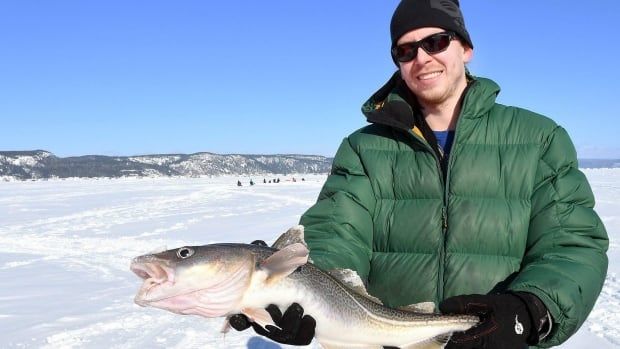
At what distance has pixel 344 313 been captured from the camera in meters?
2.68

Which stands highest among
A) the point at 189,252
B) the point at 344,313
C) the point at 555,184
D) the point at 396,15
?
the point at 396,15

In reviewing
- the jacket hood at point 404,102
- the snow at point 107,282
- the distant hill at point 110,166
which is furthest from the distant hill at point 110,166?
the jacket hood at point 404,102

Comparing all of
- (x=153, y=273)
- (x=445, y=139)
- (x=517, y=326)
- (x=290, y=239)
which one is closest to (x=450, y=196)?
(x=445, y=139)

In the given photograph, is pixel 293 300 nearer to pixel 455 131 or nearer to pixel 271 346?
pixel 455 131

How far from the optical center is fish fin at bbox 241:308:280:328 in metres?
2.43

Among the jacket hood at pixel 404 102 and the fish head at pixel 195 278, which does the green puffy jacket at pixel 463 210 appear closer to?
the jacket hood at pixel 404 102

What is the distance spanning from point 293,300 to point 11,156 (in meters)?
177

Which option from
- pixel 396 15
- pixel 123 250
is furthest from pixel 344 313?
pixel 123 250

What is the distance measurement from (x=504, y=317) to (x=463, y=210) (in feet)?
2.41

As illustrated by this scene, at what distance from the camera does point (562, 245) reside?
2812mm

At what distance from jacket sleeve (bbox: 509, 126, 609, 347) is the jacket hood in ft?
1.43

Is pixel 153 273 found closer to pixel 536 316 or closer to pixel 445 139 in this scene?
pixel 536 316

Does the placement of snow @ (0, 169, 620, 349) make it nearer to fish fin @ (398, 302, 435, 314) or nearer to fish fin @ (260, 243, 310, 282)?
fish fin @ (260, 243, 310, 282)

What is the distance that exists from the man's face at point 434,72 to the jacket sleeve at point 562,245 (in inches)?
25.4
